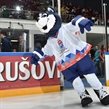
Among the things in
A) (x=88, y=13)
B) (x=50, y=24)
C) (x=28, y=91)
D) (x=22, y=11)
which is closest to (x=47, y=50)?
(x=50, y=24)

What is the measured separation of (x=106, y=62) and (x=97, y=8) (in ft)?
21.0

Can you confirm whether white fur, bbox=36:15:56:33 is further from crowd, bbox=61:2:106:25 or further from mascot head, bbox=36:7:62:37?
crowd, bbox=61:2:106:25

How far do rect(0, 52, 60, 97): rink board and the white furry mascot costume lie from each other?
85 centimetres

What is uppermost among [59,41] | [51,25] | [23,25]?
[23,25]

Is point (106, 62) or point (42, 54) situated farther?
point (106, 62)

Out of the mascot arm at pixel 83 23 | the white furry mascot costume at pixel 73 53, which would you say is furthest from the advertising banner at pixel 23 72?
the mascot arm at pixel 83 23

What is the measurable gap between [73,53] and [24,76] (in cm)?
111

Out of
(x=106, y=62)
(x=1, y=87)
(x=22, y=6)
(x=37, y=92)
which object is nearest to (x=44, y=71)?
(x=37, y=92)

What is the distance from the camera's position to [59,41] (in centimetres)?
235

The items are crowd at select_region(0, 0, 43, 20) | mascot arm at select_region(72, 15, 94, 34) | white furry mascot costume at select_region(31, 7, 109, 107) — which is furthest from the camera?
crowd at select_region(0, 0, 43, 20)

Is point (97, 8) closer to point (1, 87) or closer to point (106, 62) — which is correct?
point (106, 62)

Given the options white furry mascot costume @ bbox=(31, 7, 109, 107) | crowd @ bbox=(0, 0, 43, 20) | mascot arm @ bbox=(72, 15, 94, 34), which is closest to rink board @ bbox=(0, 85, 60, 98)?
white furry mascot costume @ bbox=(31, 7, 109, 107)

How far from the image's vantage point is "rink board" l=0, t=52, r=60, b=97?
2990 mm

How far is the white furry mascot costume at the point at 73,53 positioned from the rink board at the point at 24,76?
0.85m
